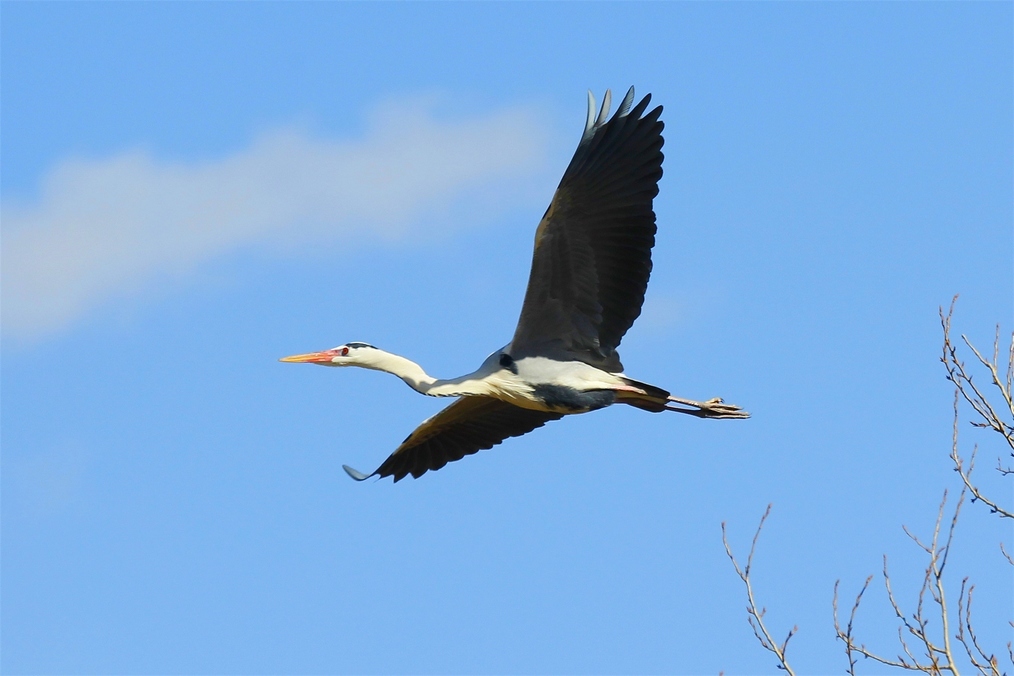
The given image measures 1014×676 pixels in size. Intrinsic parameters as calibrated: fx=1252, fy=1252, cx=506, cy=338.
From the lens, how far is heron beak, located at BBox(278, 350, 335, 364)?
10148mm

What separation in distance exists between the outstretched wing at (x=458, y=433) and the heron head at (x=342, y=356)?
0.99 metres

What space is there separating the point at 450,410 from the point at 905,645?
17.1 feet

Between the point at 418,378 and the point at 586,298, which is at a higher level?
the point at 586,298

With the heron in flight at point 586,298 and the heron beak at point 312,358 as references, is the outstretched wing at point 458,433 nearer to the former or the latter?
the heron in flight at point 586,298

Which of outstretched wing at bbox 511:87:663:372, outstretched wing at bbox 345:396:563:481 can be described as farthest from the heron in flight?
outstretched wing at bbox 345:396:563:481

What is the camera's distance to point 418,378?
9.76 meters

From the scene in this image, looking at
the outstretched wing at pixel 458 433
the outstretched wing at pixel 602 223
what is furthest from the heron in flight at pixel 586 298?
the outstretched wing at pixel 458 433

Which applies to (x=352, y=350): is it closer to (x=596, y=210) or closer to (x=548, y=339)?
(x=548, y=339)

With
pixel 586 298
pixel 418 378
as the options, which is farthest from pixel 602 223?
pixel 418 378

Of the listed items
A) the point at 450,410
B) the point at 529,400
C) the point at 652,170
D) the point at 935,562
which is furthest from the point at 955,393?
the point at 450,410

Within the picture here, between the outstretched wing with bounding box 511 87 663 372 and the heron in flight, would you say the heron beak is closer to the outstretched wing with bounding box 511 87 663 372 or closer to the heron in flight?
the heron in flight

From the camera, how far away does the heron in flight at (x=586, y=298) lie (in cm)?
890

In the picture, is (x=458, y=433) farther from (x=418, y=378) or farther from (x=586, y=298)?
(x=586, y=298)

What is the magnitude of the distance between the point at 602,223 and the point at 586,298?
2.06 feet
